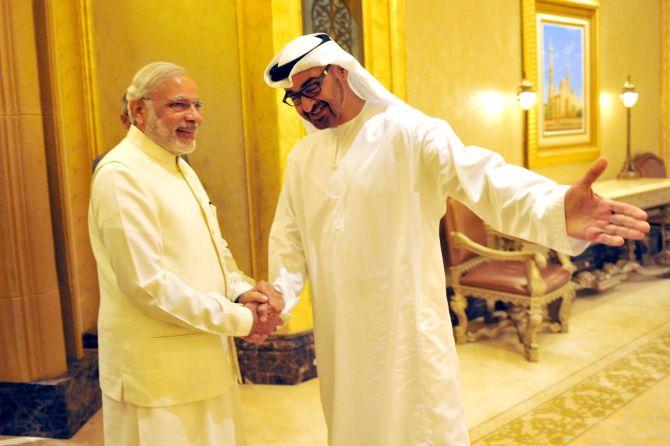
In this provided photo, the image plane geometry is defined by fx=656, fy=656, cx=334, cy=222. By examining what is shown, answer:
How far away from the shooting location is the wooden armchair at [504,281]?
14.7 feet

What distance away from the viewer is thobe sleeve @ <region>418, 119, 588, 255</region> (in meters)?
1.70

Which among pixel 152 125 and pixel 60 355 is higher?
pixel 152 125

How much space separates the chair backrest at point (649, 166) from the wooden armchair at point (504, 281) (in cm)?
330

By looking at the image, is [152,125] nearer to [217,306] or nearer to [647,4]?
[217,306]

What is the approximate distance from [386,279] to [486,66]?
401 cm

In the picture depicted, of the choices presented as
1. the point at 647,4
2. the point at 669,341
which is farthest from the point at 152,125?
the point at 647,4

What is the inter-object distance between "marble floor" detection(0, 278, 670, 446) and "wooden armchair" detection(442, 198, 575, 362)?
144 mm

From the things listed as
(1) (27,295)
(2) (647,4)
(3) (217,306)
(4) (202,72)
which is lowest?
(1) (27,295)

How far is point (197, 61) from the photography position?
4156 millimetres

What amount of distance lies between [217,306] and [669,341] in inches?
154

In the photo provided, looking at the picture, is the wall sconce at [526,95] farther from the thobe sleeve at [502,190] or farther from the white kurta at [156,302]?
the white kurta at [156,302]

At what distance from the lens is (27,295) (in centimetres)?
343

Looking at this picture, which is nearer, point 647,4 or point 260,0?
point 260,0

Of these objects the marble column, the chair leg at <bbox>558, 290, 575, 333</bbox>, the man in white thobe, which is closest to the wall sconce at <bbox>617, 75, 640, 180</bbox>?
the chair leg at <bbox>558, 290, 575, 333</bbox>
